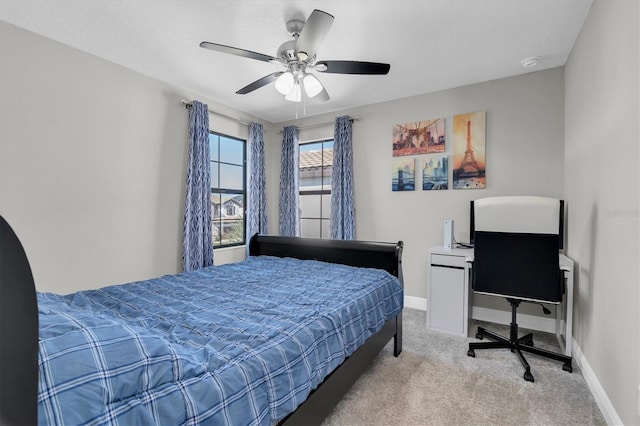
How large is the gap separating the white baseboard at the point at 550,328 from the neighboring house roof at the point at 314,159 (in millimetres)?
2293

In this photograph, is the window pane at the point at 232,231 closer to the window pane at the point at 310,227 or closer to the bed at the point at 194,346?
the window pane at the point at 310,227

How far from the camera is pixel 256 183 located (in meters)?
4.41

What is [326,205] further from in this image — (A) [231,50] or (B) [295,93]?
(A) [231,50]

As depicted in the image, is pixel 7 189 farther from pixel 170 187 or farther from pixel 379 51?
pixel 379 51

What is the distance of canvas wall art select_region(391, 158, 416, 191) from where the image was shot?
3783mm

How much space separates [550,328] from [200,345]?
337 centimetres

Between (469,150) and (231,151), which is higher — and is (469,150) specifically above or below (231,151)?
below

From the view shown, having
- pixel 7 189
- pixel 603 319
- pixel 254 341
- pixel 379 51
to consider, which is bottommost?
pixel 603 319

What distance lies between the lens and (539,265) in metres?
2.25

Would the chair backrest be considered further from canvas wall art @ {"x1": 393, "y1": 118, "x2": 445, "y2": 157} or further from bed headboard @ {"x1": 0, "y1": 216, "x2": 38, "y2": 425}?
bed headboard @ {"x1": 0, "y1": 216, "x2": 38, "y2": 425}

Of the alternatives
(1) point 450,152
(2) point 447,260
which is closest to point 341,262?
(2) point 447,260

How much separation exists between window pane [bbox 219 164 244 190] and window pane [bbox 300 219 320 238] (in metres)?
1.15

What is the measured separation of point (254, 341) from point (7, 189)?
2.49 m

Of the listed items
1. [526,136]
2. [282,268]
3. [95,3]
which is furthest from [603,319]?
[95,3]
